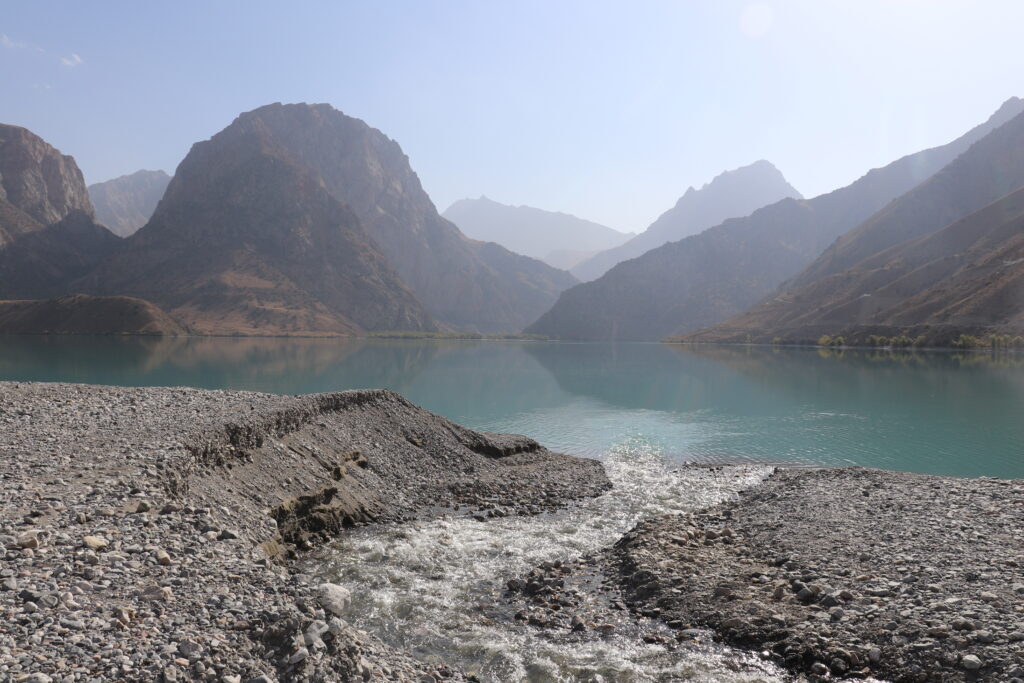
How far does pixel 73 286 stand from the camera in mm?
197250

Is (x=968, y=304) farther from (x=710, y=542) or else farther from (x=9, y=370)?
(x=9, y=370)

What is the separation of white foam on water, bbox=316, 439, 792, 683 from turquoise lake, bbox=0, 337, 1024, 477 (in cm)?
1213

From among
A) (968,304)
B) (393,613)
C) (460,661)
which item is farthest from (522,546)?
(968,304)

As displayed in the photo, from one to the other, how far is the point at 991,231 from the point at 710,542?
647 ft

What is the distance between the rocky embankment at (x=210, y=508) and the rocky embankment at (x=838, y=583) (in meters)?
5.34

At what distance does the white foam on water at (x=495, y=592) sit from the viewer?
35.0 ft

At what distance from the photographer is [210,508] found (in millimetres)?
13820

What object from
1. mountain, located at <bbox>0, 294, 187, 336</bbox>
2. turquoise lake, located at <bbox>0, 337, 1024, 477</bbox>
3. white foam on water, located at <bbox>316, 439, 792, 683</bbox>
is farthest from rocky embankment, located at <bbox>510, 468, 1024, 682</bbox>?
mountain, located at <bbox>0, 294, 187, 336</bbox>

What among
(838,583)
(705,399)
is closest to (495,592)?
(838,583)

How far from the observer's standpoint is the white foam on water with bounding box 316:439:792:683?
10672mm

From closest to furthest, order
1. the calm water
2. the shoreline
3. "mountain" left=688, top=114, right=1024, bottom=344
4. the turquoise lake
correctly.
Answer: the shoreline → the calm water → the turquoise lake → "mountain" left=688, top=114, right=1024, bottom=344

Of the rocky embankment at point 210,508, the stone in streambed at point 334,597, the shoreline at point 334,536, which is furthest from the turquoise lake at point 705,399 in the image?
the stone in streambed at point 334,597

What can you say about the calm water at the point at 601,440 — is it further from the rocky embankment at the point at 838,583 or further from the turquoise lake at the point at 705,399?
the rocky embankment at the point at 838,583

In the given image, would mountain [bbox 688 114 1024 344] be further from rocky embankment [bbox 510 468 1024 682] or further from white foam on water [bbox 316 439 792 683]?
white foam on water [bbox 316 439 792 683]
